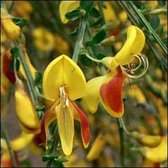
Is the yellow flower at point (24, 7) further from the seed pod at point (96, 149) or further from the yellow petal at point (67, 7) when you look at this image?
the yellow petal at point (67, 7)

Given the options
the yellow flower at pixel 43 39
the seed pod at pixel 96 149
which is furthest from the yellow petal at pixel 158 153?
the yellow flower at pixel 43 39

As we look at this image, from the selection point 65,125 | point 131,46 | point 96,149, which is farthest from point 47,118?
point 96,149

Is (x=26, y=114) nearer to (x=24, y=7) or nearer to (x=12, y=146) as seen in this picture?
(x=12, y=146)

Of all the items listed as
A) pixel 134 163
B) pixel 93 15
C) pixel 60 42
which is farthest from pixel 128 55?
pixel 60 42

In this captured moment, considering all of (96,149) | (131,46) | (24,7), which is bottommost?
(96,149)

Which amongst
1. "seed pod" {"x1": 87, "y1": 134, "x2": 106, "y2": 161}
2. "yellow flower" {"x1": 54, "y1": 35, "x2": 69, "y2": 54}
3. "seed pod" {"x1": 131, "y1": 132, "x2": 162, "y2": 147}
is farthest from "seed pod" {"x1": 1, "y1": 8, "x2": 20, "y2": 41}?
"yellow flower" {"x1": 54, "y1": 35, "x2": 69, "y2": 54}

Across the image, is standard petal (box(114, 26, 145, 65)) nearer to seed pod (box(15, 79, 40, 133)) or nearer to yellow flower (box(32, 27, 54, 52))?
seed pod (box(15, 79, 40, 133))
